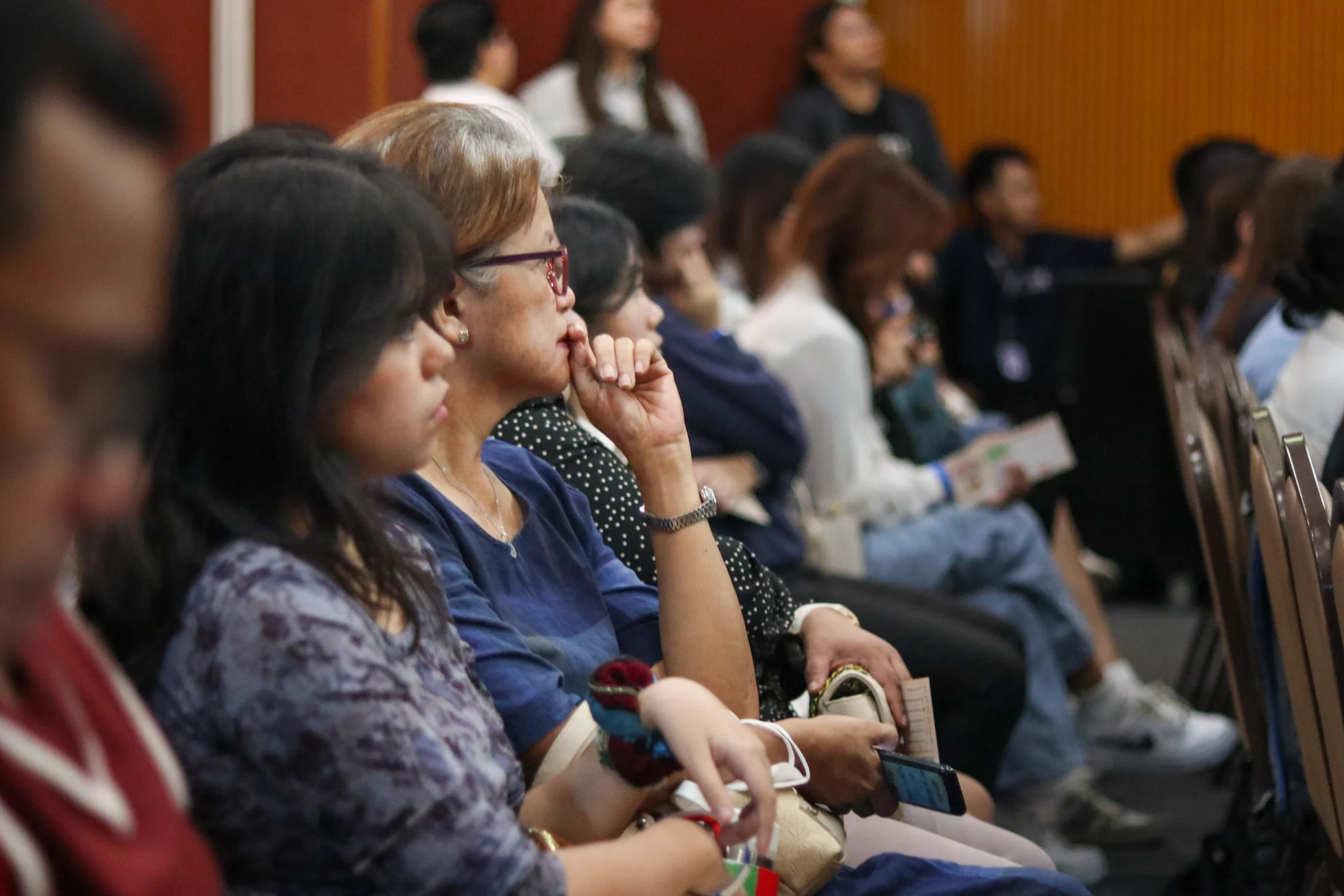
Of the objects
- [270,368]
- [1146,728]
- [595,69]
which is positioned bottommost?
[1146,728]

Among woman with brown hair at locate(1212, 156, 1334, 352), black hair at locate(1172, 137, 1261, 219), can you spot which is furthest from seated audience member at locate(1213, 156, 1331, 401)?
black hair at locate(1172, 137, 1261, 219)

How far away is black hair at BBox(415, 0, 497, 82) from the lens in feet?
14.0

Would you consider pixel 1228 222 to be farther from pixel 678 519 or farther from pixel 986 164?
pixel 678 519

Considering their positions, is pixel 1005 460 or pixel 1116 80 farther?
pixel 1116 80

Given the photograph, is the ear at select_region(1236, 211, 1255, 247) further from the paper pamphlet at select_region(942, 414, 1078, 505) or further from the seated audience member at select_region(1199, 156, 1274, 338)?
the paper pamphlet at select_region(942, 414, 1078, 505)

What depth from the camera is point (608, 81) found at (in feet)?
18.2

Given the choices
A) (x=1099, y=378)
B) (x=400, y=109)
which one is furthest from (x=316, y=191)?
(x=1099, y=378)

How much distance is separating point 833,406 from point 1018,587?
0.57 meters

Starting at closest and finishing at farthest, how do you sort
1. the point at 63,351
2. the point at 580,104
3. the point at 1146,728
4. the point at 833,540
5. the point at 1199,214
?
1. the point at 63,351
2. the point at 833,540
3. the point at 1146,728
4. the point at 1199,214
5. the point at 580,104

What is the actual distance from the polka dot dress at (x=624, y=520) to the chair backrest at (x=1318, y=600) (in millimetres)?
619

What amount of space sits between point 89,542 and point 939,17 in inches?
293

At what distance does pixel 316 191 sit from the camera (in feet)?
3.60

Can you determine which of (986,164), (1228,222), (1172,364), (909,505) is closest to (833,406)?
(909,505)

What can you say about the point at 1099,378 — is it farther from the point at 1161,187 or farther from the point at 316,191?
the point at 316,191
